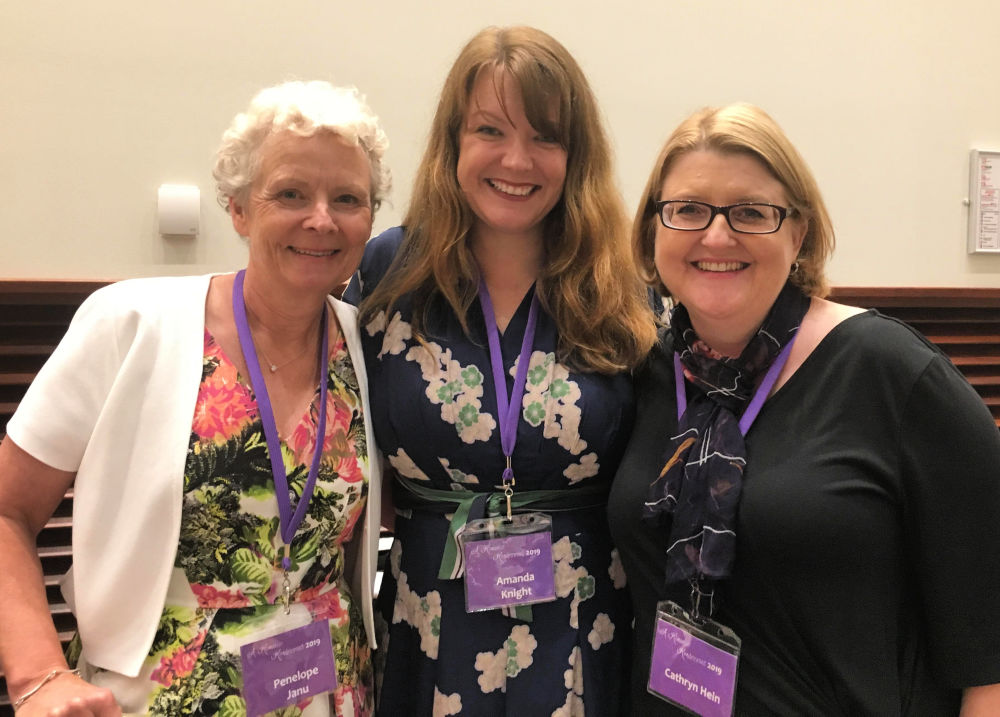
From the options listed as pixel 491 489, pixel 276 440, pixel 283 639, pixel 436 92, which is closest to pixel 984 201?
pixel 436 92

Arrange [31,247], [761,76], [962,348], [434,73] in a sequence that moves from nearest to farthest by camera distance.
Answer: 1. [31,247]
2. [434,73]
3. [761,76]
4. [962,348]

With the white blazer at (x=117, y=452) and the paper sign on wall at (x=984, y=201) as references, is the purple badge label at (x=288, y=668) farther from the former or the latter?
the paper sign on wall at (x=984, y=201)

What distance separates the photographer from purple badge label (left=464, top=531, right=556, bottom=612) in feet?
5.01

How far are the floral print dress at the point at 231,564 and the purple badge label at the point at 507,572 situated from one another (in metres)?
0.27

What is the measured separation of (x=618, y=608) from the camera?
166 centimetres

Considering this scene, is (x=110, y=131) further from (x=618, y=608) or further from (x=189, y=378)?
(x=618, y=608)

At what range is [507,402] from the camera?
160cm

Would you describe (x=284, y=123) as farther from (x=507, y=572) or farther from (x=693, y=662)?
(x=693, y=662)

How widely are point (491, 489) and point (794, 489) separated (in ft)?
2.03

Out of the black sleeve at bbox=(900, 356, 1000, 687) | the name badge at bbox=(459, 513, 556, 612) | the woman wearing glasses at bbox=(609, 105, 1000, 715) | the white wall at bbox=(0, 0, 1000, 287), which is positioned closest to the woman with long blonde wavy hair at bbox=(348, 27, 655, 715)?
the name badge at bbox=(459, 513, 556, 612)

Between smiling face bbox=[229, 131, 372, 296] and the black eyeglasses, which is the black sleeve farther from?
smiling face bbox=[229, 131, 372, 296]

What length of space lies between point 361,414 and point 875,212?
108 inches

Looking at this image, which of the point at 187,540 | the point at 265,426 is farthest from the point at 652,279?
the point at 187,540

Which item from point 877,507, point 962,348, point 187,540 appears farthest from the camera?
point 962,348
